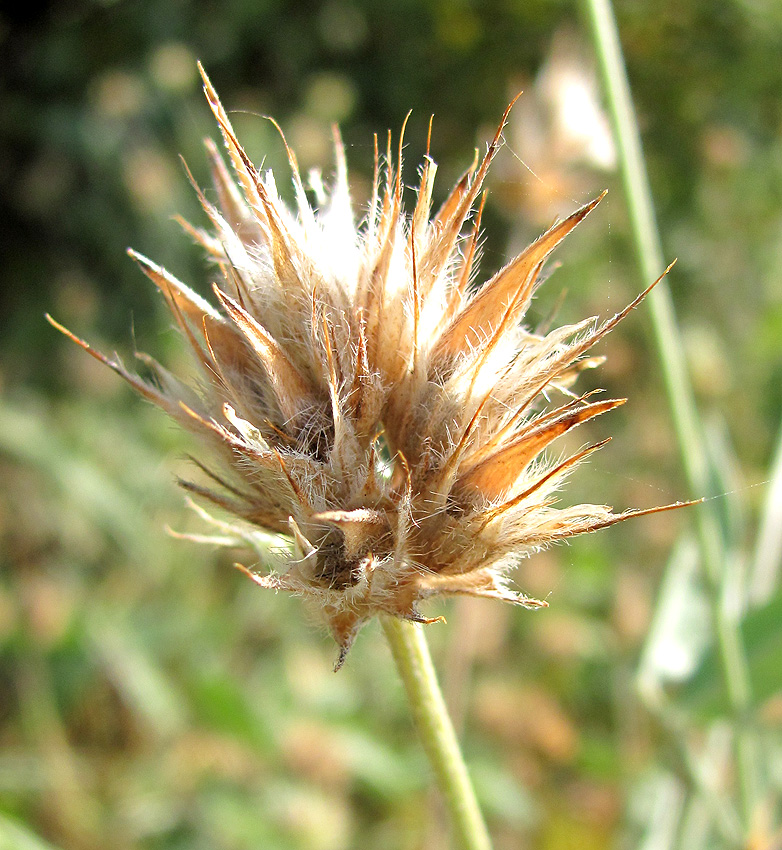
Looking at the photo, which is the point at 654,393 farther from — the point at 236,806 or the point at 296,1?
the point at 296,1

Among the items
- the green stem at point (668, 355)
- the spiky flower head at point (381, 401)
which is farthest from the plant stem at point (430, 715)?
the green stem at point (668, 355)

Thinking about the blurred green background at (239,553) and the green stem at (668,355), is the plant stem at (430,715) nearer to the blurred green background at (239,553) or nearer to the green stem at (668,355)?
the blurred green background at (239,553)

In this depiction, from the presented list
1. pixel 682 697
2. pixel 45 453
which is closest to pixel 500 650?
pixel 682 697

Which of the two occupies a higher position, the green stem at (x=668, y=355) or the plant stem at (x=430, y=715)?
the green stem at (x=668, y=355)

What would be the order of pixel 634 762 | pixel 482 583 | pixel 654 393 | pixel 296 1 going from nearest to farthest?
pixel 482 583, pixel 634 762, pixel 654 393, pixel 296 1

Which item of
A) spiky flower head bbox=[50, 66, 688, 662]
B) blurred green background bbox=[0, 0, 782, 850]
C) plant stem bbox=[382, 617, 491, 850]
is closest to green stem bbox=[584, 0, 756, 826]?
blurred green background bbox=[0, 0, 782, 850]

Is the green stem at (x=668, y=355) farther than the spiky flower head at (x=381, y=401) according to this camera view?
Yes

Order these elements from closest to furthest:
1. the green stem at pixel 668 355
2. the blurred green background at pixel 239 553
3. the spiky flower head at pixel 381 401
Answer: the spiky flower head at pixel 381 401, the green stem at pixel 668 355, the blurred green background at pixel 239 553
